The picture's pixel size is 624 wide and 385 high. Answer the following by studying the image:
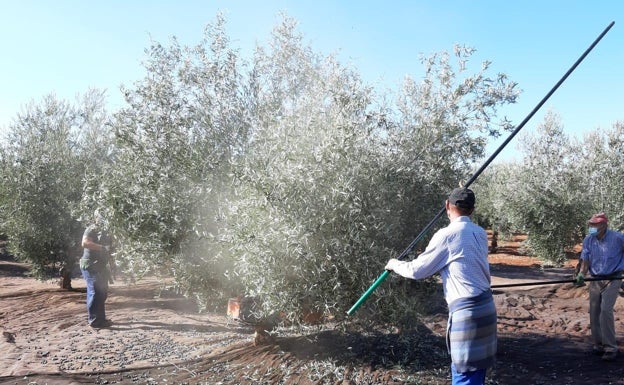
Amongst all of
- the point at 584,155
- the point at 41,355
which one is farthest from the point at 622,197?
the point at 41,355

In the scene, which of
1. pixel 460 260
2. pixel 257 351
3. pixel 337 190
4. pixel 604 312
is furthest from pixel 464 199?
pixel 604 312

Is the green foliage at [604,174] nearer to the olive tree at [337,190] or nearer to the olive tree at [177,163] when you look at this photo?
the olive tree at [337,190]

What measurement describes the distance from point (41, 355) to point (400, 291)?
5.56 m

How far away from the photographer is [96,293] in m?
8.55

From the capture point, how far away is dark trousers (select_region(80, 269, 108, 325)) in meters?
8.49

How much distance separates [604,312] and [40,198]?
12.0 meters

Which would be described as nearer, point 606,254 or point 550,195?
point 606,254

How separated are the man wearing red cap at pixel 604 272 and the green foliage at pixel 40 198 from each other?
35.7 ft

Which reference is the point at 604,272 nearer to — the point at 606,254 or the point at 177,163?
the point at 606,254

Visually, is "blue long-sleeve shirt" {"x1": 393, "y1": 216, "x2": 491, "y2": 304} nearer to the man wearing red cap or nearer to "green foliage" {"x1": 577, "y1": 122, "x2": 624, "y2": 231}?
the man wearing red cap

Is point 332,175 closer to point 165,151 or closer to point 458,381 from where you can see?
point 458,381

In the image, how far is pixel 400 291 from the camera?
5641mm

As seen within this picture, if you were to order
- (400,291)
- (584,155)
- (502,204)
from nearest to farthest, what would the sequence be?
(400,291) → (584,155) → (502,204)

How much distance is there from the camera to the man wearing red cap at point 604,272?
6.62m
